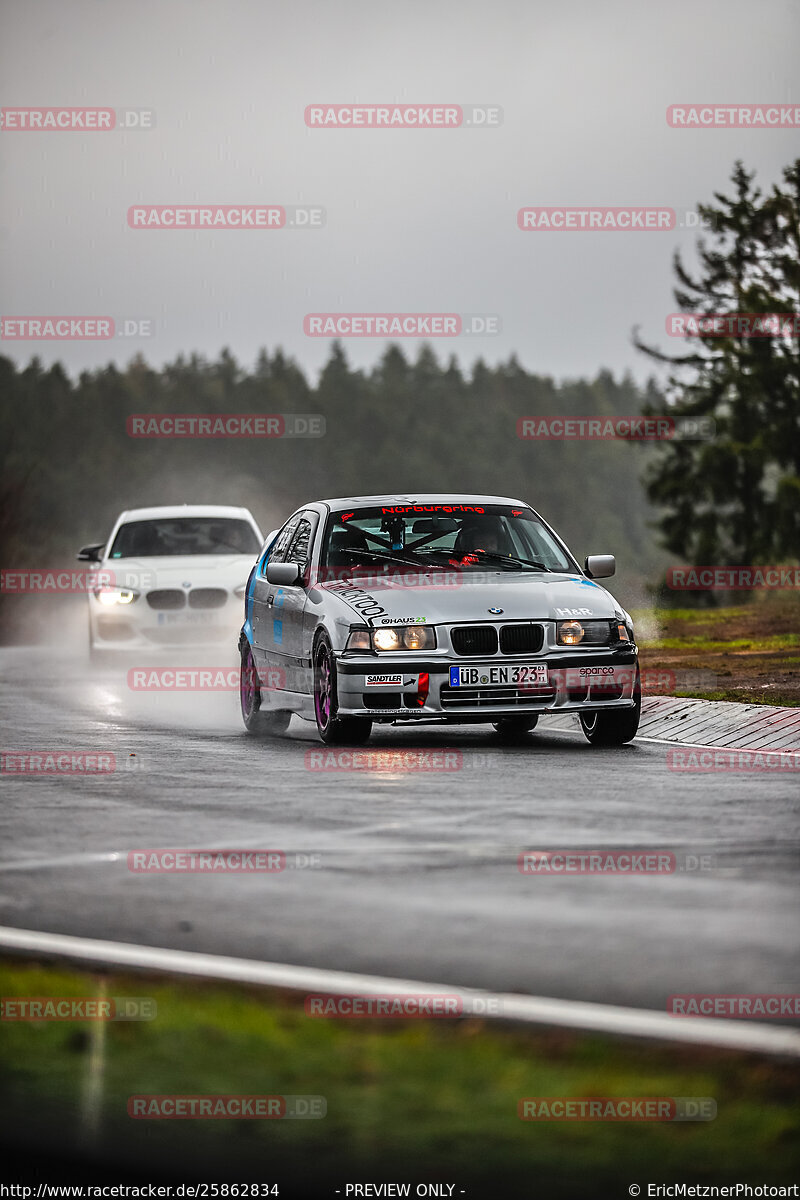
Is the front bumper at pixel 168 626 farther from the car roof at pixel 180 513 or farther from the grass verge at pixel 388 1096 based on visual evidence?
the grass verge at pixel 388 1096

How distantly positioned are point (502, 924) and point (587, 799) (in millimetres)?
3647

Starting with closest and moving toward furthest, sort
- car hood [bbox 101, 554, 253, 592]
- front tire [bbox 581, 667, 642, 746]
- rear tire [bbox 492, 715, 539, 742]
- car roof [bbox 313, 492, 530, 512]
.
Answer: front tire [bbox 581, 667, 642, 746] → car roof [bbox 313, 492, 530, 512] → rear tire [bbox 492, 715, 539, 742] → car hood [bbox 101, 554, 253, 592]

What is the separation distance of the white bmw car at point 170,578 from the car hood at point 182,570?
0.04 ft

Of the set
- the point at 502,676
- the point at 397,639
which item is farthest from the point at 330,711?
the point at 502,676

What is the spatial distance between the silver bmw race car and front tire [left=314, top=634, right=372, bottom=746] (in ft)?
0.05

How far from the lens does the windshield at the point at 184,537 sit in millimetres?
21984

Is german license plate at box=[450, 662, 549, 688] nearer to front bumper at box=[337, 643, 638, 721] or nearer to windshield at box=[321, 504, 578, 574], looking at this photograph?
front bumper at box=[337, 643, 638, 721]

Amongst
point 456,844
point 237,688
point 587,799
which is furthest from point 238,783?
point 237,688

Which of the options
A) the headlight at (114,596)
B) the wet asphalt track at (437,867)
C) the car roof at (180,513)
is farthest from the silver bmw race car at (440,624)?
the car roof at (180,513)

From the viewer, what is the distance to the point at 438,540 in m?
13.9

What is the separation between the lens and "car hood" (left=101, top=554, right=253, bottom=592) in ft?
68.3

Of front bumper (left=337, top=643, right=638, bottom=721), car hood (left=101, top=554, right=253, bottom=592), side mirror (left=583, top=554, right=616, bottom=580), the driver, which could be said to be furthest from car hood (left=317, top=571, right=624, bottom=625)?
car hood (left=101, top=554, right=253, bottom=592)

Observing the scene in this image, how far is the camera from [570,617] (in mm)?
12773

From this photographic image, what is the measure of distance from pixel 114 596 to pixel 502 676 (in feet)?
30.8
